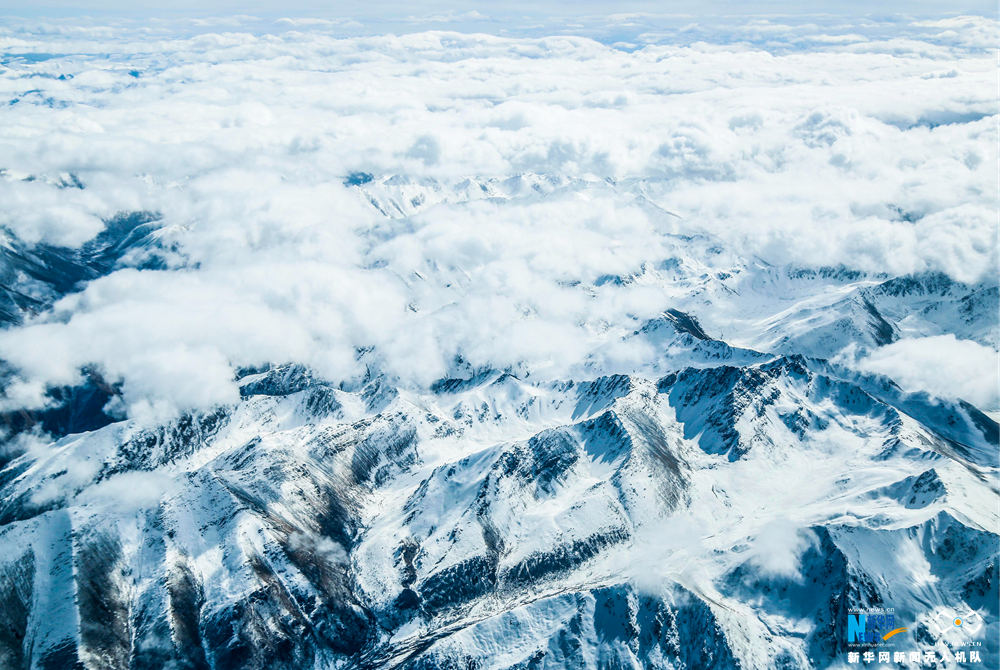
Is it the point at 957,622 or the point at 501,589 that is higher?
the point at 957,622

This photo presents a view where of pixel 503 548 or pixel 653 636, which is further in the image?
pixel 503 548

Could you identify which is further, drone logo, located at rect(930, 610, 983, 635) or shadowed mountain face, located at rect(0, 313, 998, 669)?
shadowed mountain face, located at rect(0, 313, 998, 669)

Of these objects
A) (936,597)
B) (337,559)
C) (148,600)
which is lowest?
(337,559)

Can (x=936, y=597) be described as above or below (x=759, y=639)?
above

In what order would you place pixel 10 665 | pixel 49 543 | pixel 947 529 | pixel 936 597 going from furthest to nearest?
1. pixel 49 543
2. pixel 947 529
3. pixel 936 597
4. pixel 10 665

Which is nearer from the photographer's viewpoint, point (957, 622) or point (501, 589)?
point (957, 622)

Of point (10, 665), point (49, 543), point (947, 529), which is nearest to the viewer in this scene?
point (10, 665)

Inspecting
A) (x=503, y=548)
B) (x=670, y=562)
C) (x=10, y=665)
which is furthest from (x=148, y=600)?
(x=670, y=562)

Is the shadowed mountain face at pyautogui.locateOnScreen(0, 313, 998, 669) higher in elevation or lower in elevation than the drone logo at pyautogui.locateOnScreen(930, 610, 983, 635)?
lower

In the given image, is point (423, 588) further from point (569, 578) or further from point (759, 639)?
point (759, 639)

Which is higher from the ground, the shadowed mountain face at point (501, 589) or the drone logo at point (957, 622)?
the drone logo at point (957, 622)

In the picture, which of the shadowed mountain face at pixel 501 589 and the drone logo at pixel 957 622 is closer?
the drone logo at pixel 957 622
